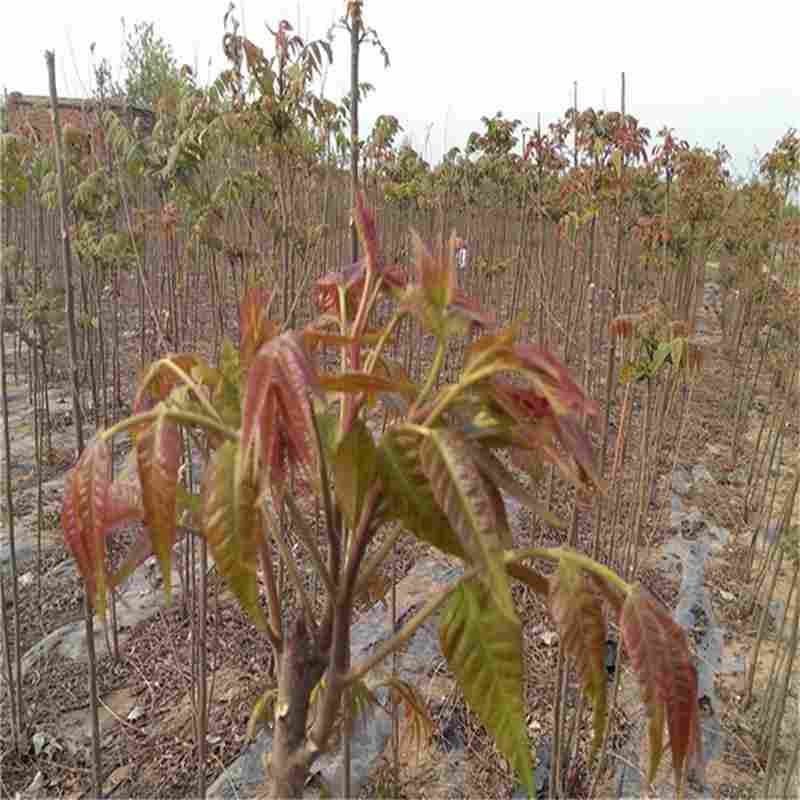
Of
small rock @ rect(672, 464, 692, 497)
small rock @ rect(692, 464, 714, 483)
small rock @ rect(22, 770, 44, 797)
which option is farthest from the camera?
small rock @ rect(692, 464, 714, 483)

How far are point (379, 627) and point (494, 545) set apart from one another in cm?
183

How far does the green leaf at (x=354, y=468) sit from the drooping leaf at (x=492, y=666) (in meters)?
0.11

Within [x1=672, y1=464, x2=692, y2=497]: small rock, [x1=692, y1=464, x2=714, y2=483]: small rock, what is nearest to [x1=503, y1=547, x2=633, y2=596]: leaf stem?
[x1=672, y1=464, x2=692, y2=497]: small rock

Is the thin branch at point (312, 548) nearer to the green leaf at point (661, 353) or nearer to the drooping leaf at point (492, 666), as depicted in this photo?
the drooping leaf at point (492, 666)

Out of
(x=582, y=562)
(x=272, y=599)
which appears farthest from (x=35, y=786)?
(x=582, y=562)

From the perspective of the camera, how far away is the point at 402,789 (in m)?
1.62

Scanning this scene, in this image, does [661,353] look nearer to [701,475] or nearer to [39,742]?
[39,742]

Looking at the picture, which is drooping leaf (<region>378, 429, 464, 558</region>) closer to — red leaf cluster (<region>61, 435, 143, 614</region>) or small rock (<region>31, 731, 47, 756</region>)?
red leaf cluster (<region>61, 435, 143, 614</region>)

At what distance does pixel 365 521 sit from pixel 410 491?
0.06 m

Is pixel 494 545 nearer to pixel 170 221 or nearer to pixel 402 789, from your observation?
pixel 402 789

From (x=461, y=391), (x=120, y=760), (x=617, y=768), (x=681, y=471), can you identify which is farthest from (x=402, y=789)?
(x=681, y=471)

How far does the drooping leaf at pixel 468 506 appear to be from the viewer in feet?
1.38

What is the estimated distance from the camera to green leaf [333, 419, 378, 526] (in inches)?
18.6

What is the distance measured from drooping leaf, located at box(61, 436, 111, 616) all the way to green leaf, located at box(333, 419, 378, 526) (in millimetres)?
170
